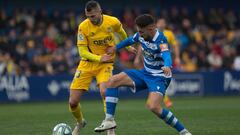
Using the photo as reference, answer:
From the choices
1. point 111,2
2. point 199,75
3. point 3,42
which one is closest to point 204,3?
point 111,2

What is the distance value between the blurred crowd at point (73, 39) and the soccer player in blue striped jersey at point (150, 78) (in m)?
12.7

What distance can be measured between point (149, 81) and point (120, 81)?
48cm

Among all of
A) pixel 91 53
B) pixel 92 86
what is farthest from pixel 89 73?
pixel 92 86

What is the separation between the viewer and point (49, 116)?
1683 centimetres

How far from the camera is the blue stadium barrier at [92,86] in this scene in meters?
23.0

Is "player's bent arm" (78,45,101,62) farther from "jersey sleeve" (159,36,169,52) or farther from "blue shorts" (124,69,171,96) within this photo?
"jersey sleeve" (159,36,169,52)

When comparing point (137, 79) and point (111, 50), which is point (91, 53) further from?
point (137, 79)

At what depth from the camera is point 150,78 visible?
37.0 feet

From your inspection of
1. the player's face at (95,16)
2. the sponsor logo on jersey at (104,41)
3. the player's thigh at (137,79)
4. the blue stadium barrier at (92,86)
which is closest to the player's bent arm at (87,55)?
the sponsor logo on jersey at (104,41)

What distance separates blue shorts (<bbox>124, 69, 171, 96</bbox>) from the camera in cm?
1114

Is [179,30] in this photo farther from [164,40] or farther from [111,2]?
[164,40]

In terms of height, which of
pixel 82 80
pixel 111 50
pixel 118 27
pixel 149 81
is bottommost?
pixel 82 80

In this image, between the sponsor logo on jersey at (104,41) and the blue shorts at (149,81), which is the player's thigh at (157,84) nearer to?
the blue shorts at (149,81)

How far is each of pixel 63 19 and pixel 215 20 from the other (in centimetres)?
747
